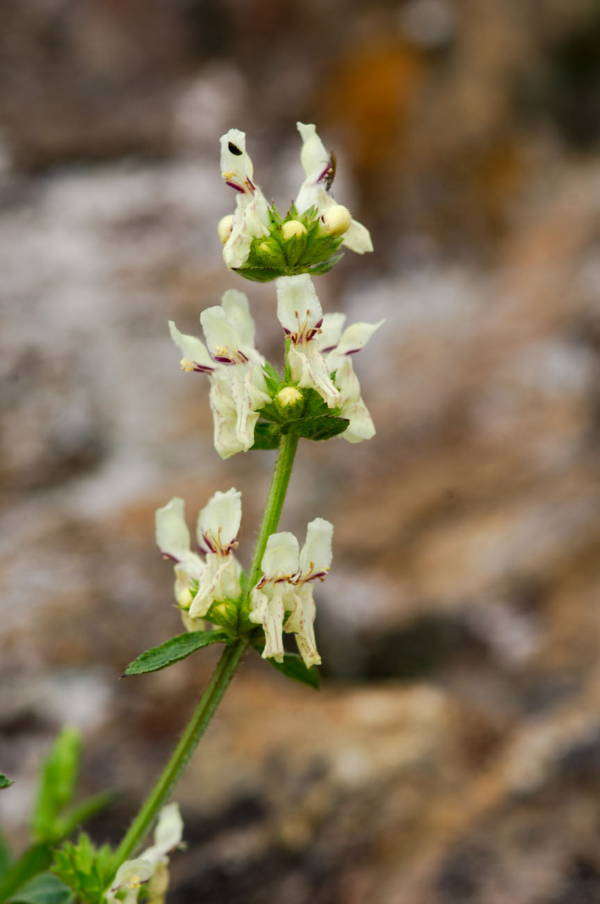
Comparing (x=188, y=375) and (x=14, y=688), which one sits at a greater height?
(x=188, y=375)

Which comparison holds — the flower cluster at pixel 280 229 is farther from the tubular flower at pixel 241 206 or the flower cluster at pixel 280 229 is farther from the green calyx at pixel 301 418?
the green calyx at pixel 301 418

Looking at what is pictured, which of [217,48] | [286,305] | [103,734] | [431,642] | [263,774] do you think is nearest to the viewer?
[286,305]

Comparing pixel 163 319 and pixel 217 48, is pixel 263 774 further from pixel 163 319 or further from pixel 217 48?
pixel 217 48

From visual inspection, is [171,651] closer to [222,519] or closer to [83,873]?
[222,519]

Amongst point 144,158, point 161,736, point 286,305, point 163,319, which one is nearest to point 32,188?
point 144,158

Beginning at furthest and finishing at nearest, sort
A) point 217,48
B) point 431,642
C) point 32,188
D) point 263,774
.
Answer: point 217,48 < point 32,188 < point 431,642 < point 263,774

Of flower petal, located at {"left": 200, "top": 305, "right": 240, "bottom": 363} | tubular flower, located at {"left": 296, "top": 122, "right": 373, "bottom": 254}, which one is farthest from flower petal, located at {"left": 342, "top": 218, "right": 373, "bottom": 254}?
flower petal, located at {"left": 200, "top": 305, "right": 240, "bottom": 363}

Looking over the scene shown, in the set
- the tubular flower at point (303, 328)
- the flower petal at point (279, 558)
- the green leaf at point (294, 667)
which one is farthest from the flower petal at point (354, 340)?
the green leaf at point (294, 667)
